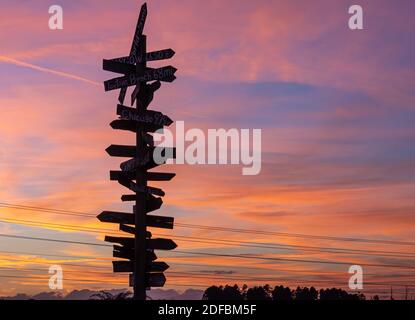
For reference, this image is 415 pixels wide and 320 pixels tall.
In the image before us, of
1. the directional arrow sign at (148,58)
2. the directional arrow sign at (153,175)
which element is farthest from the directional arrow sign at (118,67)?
the directional arrow sign at (153,175)

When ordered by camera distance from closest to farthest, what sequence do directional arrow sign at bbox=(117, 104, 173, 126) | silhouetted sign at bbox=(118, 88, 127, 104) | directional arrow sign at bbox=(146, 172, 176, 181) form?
1. directional arrow sign at bbox=(117, 104, 173, 126)
2. directional arrow sign at bbox=(146, 172, 176, 181)
3. silhouetted sign at bbox=(118, 88, 127, 104)

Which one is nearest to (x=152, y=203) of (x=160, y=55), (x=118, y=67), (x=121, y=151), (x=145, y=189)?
(x=145, y=189)

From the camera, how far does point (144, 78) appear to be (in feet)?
66.0

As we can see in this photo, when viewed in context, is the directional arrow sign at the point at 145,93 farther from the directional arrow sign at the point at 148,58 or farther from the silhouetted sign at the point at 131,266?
the silhouetted sign at the point at 131,266

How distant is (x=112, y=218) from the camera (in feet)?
64.6

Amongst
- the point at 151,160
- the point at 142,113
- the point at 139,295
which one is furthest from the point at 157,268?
the point at 142,113

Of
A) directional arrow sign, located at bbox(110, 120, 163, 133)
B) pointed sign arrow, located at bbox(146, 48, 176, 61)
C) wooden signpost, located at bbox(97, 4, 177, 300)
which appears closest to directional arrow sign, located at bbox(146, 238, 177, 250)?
wooden signpost, located at bbox(97, 4, 177, 300)

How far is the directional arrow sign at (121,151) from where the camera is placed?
19.9 m

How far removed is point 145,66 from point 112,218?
4.66 metres

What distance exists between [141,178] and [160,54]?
12.1 ft

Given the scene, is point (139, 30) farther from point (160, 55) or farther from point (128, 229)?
point (128, 229)

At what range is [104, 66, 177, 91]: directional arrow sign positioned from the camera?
1953cm

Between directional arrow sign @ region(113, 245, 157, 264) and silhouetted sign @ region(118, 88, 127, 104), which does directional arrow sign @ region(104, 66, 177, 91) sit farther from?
directional arrow sign @ region(113, 245, 157, 264)
